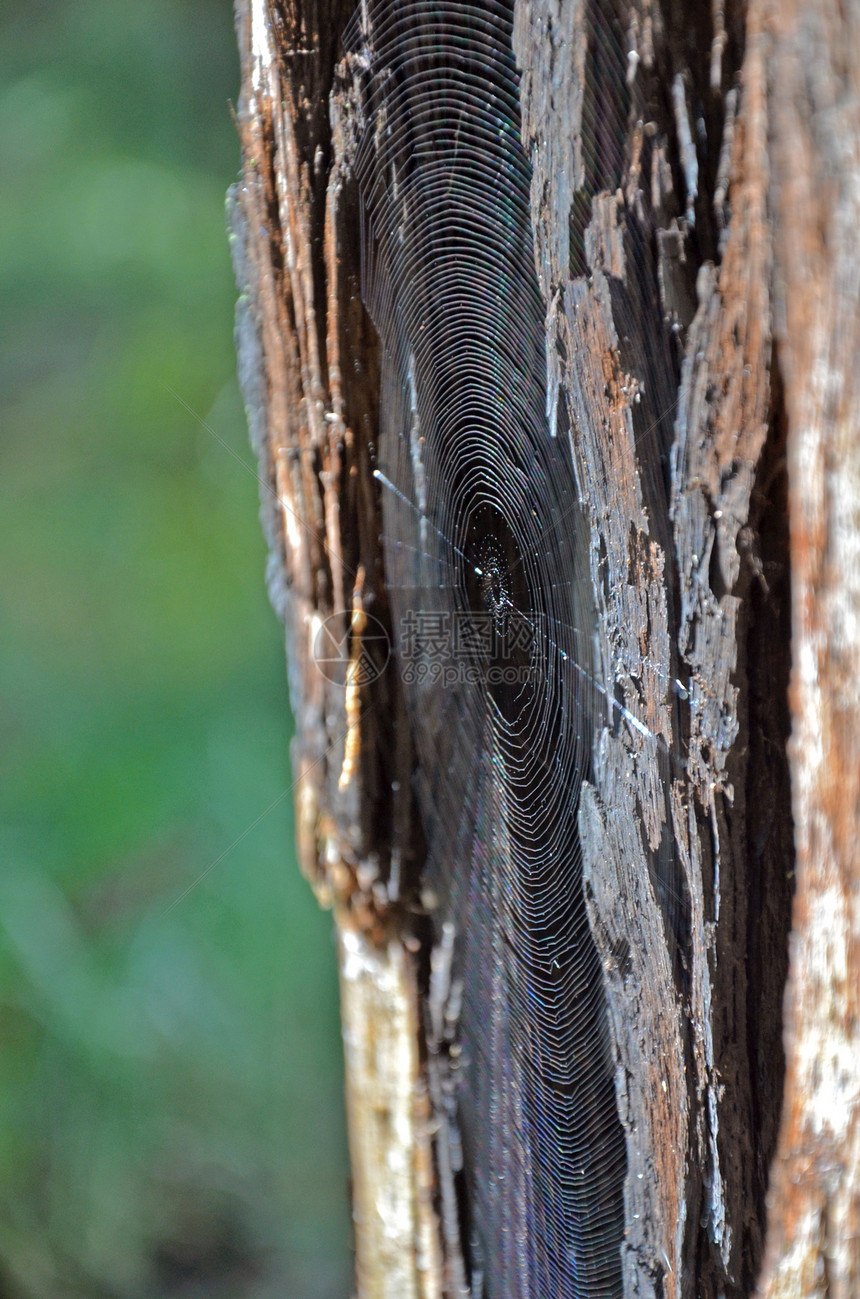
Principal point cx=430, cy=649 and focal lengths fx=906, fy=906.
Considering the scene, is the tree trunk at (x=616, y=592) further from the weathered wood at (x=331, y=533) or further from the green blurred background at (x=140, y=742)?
the green blurred background at (x=140, y=742)

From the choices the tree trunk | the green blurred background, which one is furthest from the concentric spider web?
the green blurred background

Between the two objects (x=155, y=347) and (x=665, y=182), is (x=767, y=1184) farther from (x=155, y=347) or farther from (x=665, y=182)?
(x=155, y=347)

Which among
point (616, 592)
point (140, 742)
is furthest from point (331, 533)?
point (140, 742)

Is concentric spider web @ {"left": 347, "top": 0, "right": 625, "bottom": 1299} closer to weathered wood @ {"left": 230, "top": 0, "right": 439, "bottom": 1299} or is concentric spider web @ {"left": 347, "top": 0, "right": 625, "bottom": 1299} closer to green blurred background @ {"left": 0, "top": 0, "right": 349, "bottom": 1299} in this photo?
weathered wood @ {"left": 230, "top": 0, "right": 439, "bottom": 1299}

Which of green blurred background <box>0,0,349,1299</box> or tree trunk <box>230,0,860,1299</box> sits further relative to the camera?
green blurred background <box>0,0,349,1299</box>

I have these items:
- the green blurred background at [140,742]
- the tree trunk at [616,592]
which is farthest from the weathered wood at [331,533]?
the green blurred background at [140,742]

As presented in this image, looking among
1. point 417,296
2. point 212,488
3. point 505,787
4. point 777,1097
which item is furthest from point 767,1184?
point 212,488
